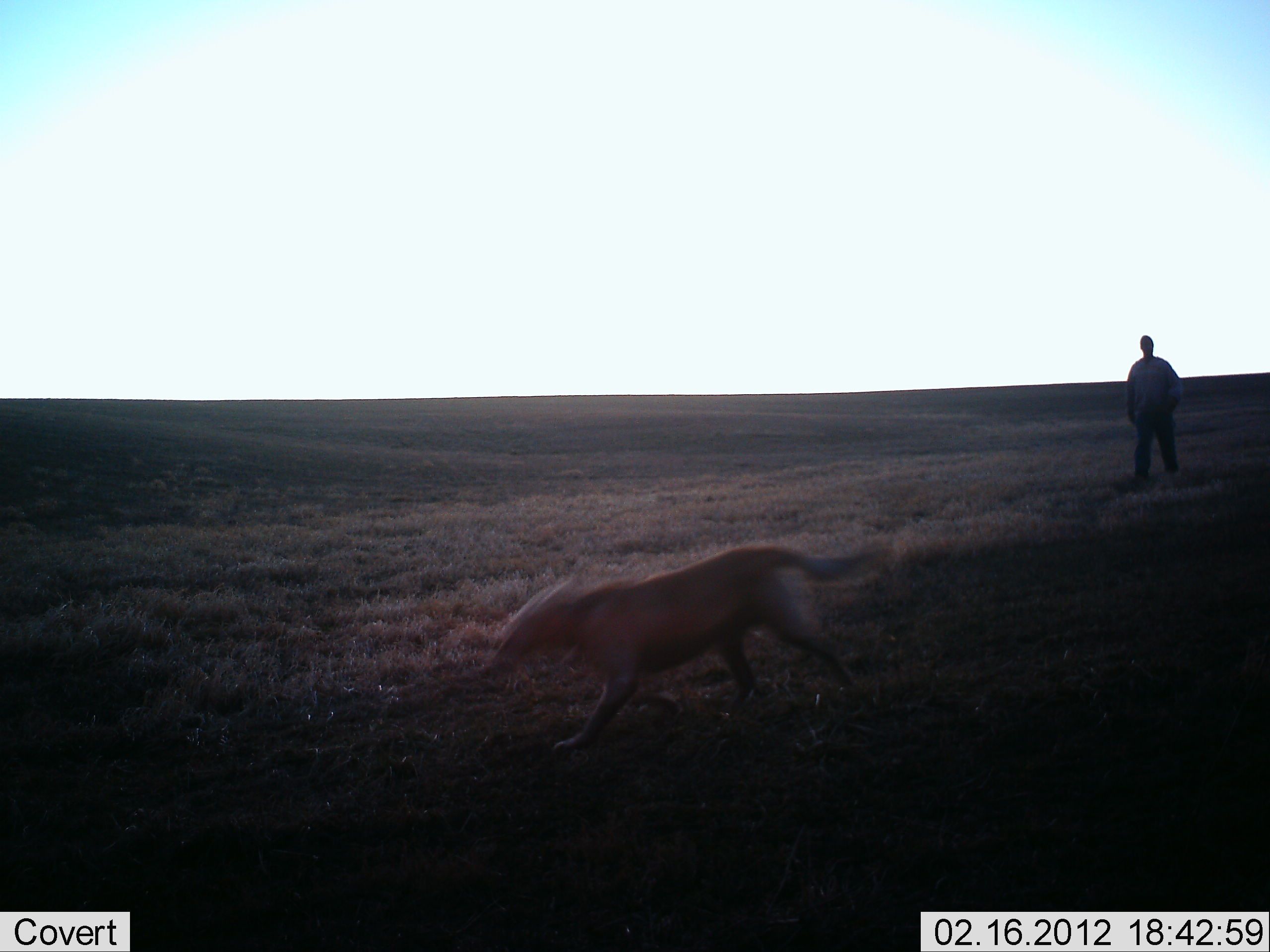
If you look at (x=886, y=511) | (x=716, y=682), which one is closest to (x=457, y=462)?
(x=886, y=511)

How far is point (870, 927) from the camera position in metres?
3.03

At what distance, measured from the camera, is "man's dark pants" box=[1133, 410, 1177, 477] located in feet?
41.7

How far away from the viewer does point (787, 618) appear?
4.79 meters

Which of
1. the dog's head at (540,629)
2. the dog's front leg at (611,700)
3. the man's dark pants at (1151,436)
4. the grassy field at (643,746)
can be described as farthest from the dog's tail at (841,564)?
the man's dark pants at (1151,436)

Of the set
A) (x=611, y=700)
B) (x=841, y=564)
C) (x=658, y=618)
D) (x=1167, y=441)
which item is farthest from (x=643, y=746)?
(x=1167, y=441)

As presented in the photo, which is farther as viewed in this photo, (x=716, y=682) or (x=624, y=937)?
(x=716, y=682)

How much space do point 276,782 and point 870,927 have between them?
11.1ft

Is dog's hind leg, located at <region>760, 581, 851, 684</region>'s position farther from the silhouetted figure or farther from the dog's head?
the silhouetted figure

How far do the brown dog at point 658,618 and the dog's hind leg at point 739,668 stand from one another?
0.26 meters

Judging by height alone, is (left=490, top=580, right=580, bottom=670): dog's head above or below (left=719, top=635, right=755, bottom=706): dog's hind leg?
above

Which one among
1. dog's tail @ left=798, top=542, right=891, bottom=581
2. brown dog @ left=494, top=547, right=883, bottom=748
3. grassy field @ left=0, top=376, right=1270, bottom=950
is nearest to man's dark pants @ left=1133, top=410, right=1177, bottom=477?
grassy field @ left=0, top=376, right=1270, bottom=950

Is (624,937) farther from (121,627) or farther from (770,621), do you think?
(121,627)

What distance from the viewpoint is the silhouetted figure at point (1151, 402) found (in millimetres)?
12344

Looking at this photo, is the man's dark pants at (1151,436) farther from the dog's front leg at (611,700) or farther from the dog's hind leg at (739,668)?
the dog's front leg at (611,700)
